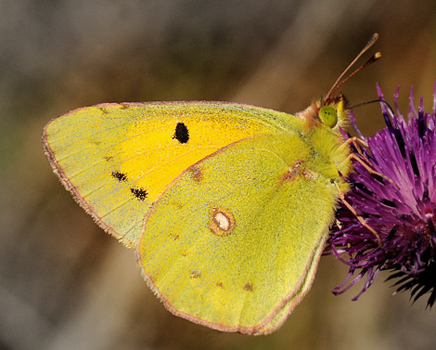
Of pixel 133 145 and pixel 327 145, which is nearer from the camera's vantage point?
pixel 327 145

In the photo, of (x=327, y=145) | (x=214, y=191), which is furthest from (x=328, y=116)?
(x=214, y=191)

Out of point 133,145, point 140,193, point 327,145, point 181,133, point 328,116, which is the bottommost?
point 327,145

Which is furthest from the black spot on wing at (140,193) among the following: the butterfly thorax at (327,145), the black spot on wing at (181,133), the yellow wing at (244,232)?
the butterfly thorax at (327,145)

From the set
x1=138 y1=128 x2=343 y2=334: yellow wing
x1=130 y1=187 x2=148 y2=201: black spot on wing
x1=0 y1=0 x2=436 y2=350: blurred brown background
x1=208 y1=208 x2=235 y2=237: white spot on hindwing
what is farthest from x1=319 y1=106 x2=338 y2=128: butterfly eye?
x1=0 y1=0 x2=436 y2=350: blurred brown background

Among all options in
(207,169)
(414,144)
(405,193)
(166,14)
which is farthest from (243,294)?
(166,14)

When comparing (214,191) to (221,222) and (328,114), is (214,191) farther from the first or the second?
(328,114)

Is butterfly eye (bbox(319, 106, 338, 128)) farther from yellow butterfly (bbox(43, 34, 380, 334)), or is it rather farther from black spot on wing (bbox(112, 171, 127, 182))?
black spot on wing (bbox(112, 171, 127, 182))

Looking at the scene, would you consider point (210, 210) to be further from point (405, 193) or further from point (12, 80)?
point (12, 80)

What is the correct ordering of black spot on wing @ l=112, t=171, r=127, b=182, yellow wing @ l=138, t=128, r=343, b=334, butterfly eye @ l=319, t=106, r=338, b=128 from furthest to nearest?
1. black spot on wing @ l=112, t=171, r=127, b=182
2. butterfly eye @ l=319, t=106, r=338, b=128
3. yellow wing @ l=138, t=128, r=343, b=334
